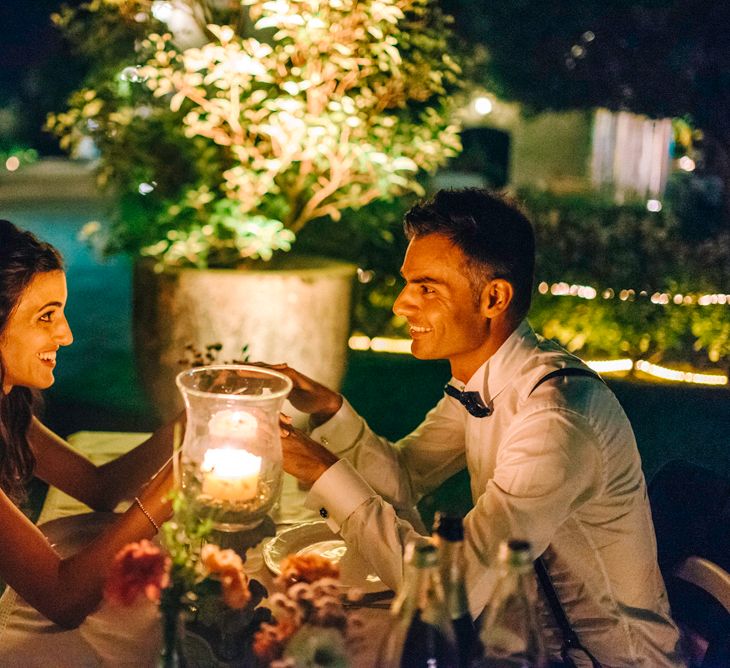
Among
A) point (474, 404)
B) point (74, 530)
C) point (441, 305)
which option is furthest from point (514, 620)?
point (74, 530)

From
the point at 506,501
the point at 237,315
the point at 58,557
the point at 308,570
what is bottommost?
the point at 237,315

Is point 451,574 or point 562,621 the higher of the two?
point 451,574

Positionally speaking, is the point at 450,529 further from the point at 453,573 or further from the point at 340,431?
the point at 340,431

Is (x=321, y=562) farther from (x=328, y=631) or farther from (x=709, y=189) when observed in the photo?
(x=709, y=189)

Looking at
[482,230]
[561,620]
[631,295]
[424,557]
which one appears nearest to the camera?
[424,557]

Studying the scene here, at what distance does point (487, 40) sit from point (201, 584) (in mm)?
10356

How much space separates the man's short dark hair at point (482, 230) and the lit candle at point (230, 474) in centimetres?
85

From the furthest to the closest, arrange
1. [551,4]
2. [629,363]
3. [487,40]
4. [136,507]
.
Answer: [487,40] < [551,4] < [629,363] < [136,507]

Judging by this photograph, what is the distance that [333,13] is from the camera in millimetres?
4660

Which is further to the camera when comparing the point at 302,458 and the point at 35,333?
the point at 35,333

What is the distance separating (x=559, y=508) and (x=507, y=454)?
166 millimetres

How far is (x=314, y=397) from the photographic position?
101 inches

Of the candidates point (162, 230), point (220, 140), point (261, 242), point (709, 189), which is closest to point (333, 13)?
point (220, 140)

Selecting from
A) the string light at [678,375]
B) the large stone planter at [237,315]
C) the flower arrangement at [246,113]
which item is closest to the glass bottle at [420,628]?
the flower arrangement at [246,113]
